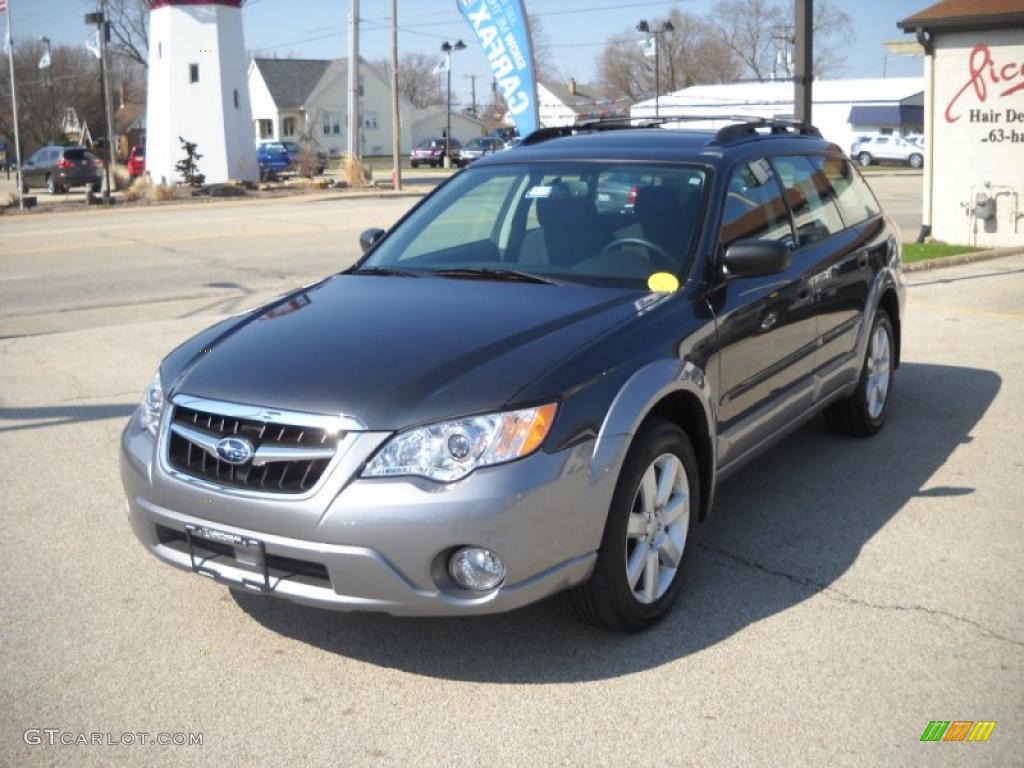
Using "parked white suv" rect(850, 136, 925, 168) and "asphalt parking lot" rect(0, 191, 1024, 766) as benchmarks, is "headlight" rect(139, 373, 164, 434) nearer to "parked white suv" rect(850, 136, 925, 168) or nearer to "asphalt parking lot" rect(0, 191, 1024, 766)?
"asphalt parking lot" rect(0, 191, 1024, 766)

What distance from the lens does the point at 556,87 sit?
107 m

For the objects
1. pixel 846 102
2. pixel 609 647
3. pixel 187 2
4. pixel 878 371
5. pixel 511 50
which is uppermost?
pixel 187 2

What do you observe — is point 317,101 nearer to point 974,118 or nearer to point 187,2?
point 187,2

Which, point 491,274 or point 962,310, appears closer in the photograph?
point 491,274

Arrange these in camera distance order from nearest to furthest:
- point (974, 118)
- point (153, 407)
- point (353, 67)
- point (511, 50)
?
point (153, 407)
point (511, 50)
point (974, 118)
point (353, 67)

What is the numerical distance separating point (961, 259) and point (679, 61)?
90.5 meters

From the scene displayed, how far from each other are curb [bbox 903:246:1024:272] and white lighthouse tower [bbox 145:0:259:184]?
29.7 metres

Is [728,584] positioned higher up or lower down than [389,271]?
lower down

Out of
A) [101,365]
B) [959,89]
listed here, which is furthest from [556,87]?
[101,365]

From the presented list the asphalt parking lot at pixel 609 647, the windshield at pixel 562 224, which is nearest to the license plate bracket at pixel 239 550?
the asphalt parking lot at pixel 609 647

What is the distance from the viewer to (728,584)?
462 centimetres

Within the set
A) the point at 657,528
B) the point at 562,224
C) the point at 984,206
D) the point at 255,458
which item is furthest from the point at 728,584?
the point at 984,206

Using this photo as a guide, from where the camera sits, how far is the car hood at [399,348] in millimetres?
3688

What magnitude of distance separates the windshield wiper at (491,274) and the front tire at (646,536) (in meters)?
0.95
